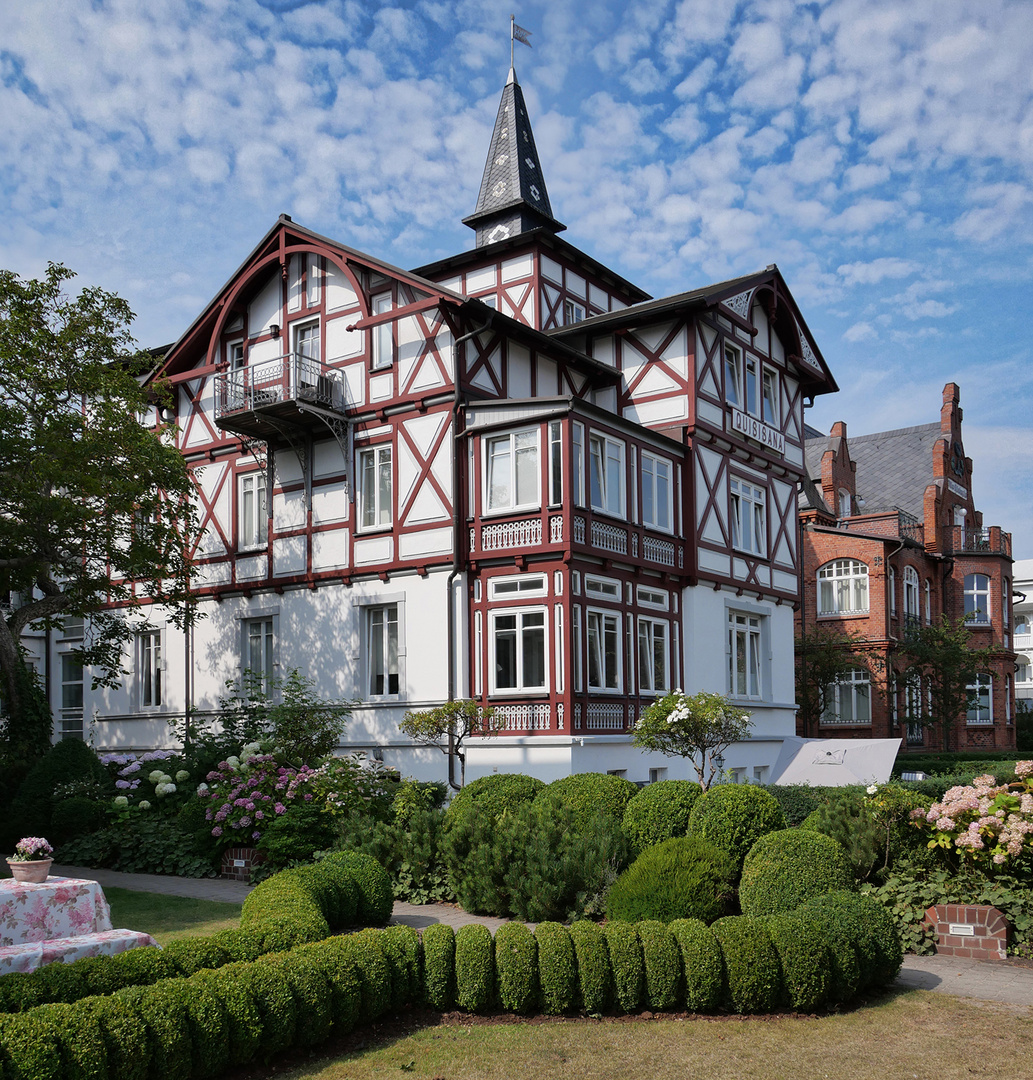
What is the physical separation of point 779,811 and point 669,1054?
15.2 ft

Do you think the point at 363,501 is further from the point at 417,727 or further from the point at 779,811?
the point at 779,811

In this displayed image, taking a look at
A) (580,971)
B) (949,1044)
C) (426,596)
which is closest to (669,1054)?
(580,971)

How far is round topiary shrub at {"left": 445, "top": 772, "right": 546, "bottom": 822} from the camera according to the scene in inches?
541

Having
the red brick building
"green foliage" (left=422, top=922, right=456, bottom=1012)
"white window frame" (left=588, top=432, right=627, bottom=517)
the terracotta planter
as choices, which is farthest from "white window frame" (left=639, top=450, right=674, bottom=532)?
the red brick building

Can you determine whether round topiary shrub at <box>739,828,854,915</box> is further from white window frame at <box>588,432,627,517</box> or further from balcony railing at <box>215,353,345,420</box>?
balcony railing at <box>215,353,345,420</box>

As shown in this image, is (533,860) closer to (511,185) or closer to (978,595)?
(511,185)

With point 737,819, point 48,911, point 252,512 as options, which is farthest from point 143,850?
point 737,819

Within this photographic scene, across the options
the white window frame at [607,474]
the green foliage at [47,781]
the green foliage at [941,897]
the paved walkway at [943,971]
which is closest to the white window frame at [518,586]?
the white window frame at [607,474]

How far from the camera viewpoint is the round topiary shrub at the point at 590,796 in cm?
1305

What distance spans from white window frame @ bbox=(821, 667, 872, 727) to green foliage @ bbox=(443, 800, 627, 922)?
25785 millimetres

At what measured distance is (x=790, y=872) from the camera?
1062 cm

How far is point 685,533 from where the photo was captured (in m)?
23.5

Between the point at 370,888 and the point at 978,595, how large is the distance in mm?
37696

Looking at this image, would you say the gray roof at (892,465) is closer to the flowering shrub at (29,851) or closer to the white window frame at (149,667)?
the white window frame at (149,667)
